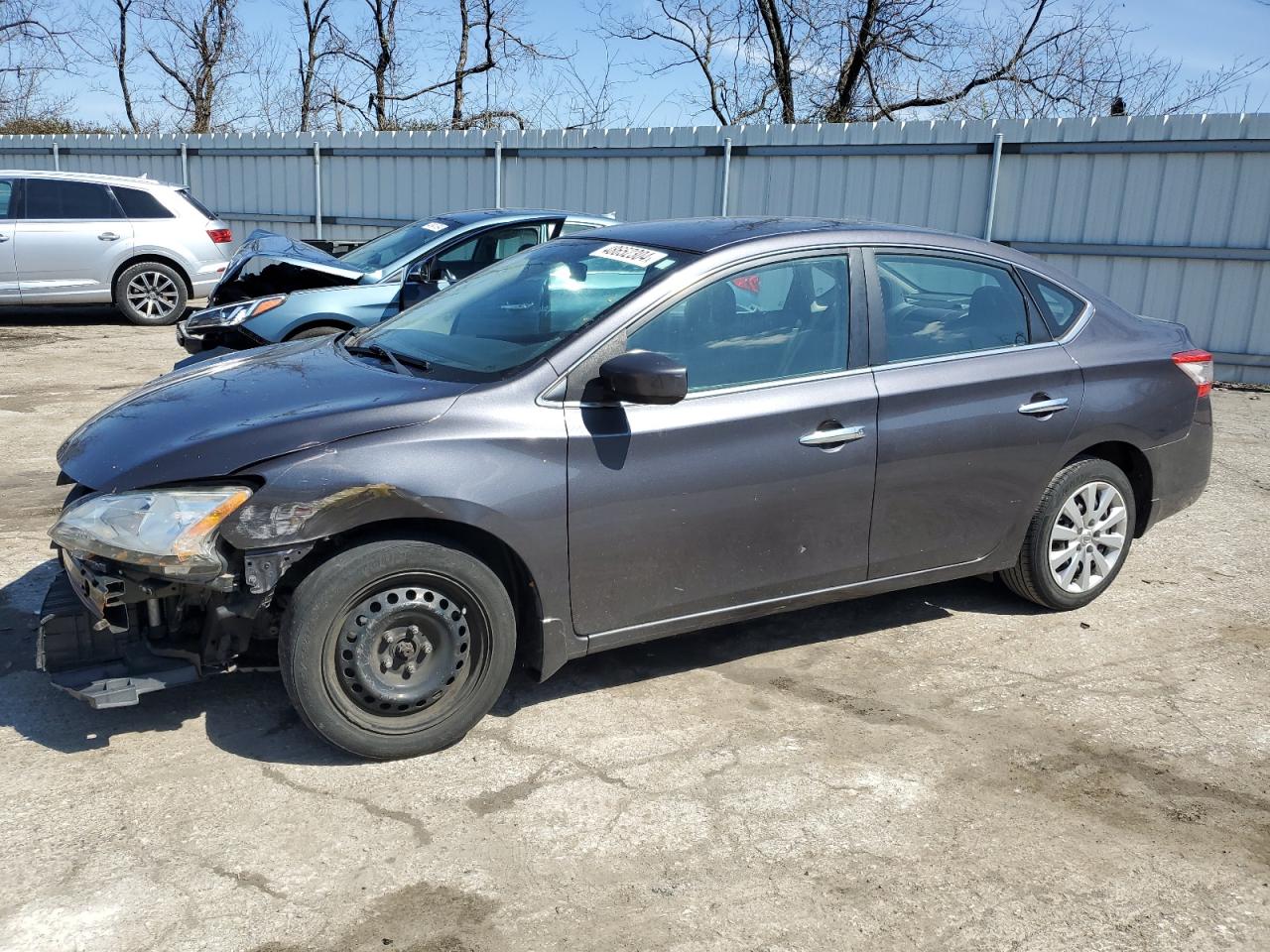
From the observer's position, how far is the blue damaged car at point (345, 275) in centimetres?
808

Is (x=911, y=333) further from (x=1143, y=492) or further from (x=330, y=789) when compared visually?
(x=330, y=789)

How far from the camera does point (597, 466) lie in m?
3.81

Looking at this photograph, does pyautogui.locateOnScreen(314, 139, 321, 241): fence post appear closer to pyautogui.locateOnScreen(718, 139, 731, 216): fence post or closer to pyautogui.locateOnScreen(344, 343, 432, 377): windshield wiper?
pyautogui.locateOnScreen(718, 139, 731, 216): fence post

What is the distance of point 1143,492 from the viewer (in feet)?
17.4

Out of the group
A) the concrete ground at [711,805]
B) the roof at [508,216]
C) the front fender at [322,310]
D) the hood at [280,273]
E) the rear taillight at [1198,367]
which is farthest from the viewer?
the roof at [508,216]

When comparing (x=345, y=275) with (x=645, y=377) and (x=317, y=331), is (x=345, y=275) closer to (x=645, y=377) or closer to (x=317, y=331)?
(x=317, y=331)

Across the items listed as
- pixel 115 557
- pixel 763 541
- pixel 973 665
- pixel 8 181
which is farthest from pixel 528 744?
pixel 8 181

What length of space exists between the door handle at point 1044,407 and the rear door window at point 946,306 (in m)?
0.27

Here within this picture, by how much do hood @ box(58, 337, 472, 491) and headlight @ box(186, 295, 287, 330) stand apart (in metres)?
3.98

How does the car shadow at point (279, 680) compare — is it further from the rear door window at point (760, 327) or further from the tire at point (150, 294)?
the tire at point (150, 294)

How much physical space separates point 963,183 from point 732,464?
31.1ft

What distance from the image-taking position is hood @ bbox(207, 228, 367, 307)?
28.9ft

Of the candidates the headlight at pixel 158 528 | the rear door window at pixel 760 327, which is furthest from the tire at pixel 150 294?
the rear door window at pixel 760 327

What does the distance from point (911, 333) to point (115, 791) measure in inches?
127
